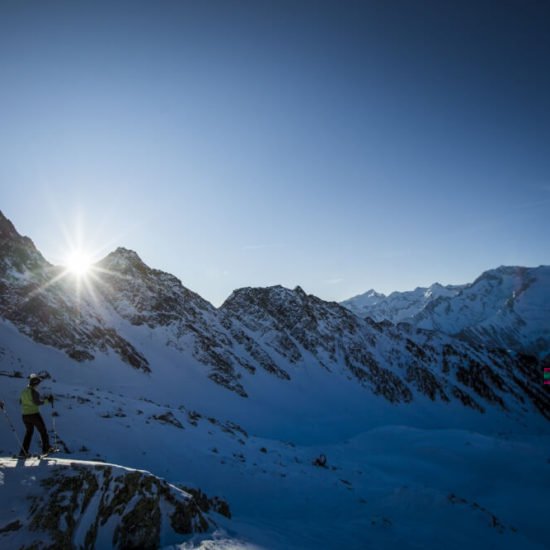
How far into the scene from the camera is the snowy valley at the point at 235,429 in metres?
8.61

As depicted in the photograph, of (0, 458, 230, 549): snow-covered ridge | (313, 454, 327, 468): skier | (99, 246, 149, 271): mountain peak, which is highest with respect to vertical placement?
(99, 246, 149, 271): mountain peak

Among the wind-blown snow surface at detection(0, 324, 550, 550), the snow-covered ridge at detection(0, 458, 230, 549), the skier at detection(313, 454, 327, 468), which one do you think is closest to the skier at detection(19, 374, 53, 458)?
the snow-covered ridge at detection(0, 458, 230, 549)

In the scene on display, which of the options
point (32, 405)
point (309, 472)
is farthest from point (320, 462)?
point (32, 405)

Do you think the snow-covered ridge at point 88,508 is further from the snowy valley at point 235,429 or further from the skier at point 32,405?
the skier at point 32,405

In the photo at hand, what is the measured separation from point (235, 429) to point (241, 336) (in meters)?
52.6

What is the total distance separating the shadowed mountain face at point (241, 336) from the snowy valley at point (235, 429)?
427 millimetres

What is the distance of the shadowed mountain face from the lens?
47.7m

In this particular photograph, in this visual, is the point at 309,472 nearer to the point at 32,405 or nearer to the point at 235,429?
the point at 235,429

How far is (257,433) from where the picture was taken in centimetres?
4847

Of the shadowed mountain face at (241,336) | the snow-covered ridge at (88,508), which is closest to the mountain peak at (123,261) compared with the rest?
the shadowed mountain face at (241,336)

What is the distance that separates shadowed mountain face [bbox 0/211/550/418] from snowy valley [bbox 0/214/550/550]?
1.40 ft

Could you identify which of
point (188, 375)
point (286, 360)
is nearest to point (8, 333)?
point (188, 375)

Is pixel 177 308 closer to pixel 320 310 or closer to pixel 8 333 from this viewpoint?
pixel 8 333

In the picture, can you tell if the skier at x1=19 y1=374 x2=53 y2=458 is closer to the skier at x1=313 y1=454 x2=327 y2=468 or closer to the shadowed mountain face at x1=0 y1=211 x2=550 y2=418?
the skier at x1=313 y1=454 x2=327 y2=468
